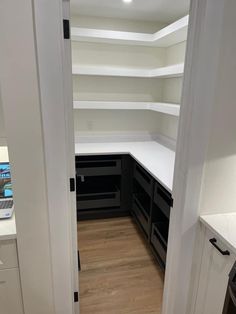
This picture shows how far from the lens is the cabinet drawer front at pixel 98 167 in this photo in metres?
2.71

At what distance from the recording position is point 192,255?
1.38 m

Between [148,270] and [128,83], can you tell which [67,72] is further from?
[128,83]

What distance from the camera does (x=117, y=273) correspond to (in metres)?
2.11

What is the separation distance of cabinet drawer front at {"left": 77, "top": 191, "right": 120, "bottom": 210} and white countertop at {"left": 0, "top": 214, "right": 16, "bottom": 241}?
5.39 feet

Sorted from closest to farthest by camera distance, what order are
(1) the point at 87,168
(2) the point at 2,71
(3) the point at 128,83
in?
(2) the point at 2,71 < (1) the point at 87,168 < (3) the point at 128,83

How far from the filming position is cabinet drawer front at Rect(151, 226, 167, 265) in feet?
6.52

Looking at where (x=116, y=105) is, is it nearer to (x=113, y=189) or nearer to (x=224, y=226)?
(x=113, y=189)

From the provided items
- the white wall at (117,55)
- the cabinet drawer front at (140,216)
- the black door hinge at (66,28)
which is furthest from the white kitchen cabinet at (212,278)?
the white wall at (117,55)

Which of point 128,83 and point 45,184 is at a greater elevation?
point 128,83

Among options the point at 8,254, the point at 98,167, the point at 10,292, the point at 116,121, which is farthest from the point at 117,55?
the point at 10,292

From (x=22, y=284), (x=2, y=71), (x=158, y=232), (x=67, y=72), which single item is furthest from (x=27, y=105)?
(x=158, y=232)

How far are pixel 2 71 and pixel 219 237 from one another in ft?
4.00

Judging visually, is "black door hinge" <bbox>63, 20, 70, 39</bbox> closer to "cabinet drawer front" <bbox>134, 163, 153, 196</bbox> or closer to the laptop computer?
the laptop computer

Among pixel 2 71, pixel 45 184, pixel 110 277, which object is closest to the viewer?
pixel 2 71
